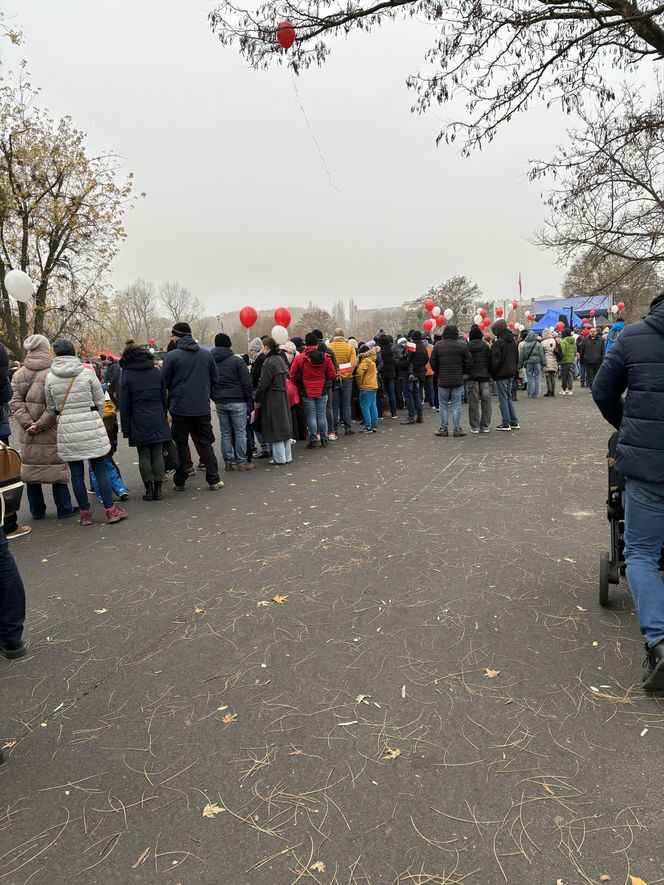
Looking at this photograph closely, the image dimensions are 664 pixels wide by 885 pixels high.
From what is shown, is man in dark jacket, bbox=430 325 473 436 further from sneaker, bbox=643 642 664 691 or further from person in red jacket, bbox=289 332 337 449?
sneaker, bbox=643 642 664 691

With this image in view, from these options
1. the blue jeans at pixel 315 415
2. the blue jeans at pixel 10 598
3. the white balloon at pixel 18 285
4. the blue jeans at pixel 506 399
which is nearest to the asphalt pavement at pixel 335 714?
the blue jeans at pixel 10 598

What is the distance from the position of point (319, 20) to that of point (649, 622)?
6.54 m

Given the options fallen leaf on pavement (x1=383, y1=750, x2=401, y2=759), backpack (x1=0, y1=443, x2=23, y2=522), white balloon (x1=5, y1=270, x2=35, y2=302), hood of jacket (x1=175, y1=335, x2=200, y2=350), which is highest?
white balloon (x1=5, y1=270, x2=35, y2=302)

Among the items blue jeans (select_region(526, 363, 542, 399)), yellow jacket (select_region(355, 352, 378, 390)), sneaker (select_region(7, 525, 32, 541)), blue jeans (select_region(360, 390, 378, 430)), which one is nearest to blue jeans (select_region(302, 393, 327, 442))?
yellow jacket (select_region(355, 352, 378, 390))

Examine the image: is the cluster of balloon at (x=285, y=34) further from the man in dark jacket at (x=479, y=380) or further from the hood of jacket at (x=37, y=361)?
the man in dark jacket at (x=479, y=380)

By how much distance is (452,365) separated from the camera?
422 inches

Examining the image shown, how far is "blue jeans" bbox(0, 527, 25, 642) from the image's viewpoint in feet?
11.2

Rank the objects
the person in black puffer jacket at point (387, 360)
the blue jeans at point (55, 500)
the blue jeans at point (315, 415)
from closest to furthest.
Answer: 1. the blue jeans at point (55, 500)
2. the blue jeans at point (315, 415)
3. the person in black puffer jacket at point (387, 360)

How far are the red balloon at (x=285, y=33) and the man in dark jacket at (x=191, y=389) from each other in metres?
3.52

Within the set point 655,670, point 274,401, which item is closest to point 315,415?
point 274,401

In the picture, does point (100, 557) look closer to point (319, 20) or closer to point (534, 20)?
point (319, 20)

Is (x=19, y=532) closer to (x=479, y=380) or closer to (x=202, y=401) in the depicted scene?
(x=202, y=401)

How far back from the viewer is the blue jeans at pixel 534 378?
17.2 m

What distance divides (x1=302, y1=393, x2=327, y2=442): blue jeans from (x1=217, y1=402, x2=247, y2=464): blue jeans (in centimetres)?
178
